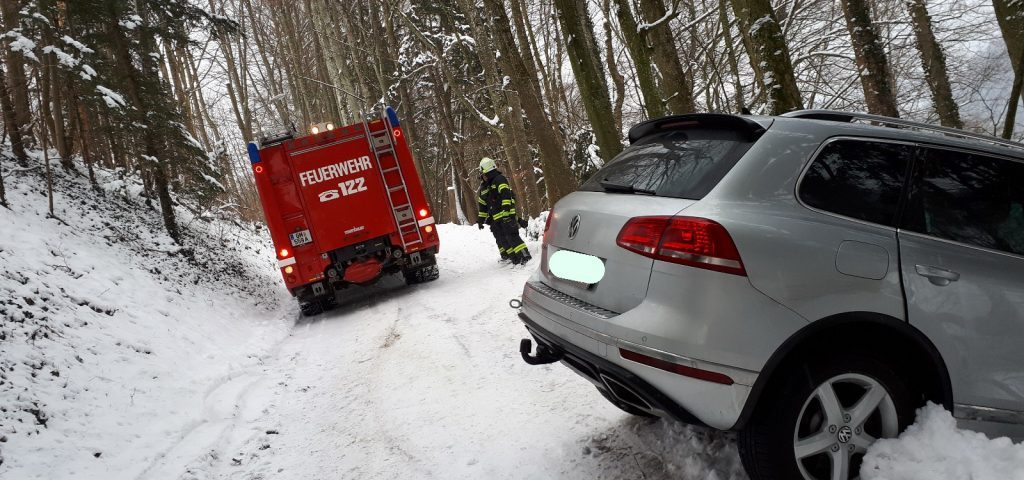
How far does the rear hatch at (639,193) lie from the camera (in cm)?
269

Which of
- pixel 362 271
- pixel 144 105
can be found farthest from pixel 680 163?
pixel 144 105

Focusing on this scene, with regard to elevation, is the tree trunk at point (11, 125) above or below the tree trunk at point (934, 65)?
above

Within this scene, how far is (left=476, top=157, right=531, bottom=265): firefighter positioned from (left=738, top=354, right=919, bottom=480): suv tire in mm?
7816

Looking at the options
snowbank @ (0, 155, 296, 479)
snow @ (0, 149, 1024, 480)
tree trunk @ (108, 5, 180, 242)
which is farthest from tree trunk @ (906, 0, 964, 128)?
tree trunk @ (108, 5, 180, 242)

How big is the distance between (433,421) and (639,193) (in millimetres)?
2304

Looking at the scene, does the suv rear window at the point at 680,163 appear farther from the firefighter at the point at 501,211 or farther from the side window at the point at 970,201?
the firefighter at the point at 501,211

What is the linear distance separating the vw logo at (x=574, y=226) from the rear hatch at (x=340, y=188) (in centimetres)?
684

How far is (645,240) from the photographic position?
2645 mm

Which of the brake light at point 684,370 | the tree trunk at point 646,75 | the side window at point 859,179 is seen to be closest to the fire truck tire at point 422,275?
the tree trunk at point 646,75

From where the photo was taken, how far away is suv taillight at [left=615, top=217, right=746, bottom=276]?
2.42 meters

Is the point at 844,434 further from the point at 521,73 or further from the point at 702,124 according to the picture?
the point at 521,73

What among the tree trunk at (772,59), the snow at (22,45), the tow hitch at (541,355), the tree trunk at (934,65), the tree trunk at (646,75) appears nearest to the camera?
the tow hitch at (541,355)

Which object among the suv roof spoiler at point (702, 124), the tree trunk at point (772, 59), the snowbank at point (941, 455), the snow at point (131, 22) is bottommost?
the snowbank at point (941, 455)

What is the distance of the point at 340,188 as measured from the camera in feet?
31.0
